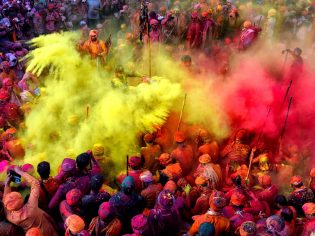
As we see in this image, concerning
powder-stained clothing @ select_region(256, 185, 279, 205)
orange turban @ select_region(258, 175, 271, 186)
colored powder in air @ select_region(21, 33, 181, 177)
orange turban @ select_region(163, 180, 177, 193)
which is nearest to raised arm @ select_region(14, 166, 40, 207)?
colored powder in air @ select_region(21, 33, 181, 177)

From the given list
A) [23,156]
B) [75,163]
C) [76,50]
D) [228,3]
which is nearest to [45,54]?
[76,50]

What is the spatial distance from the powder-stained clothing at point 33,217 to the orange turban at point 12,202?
9 centimetres

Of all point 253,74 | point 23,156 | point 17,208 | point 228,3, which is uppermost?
point 228,3

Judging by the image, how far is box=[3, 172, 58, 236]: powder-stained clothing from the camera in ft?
15.3

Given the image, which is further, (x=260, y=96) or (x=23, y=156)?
(x=260, y=96)

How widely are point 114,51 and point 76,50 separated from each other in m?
1.64

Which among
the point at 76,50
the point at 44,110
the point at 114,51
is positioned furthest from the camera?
the point at 114,51

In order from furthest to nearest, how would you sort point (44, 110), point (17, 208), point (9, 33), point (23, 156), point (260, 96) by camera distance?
point (9, 33), point (260, 96), point (44, 110), point (23, 156), point (17, 208)

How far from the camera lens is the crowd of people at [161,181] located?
187 inches

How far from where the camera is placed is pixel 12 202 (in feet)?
15.0

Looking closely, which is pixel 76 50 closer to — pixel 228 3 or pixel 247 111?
pixel 247 111

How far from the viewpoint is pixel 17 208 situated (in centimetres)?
459

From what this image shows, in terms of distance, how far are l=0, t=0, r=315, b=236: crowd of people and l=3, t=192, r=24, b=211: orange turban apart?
1 cm

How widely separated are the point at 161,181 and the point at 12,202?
86.5 inches
